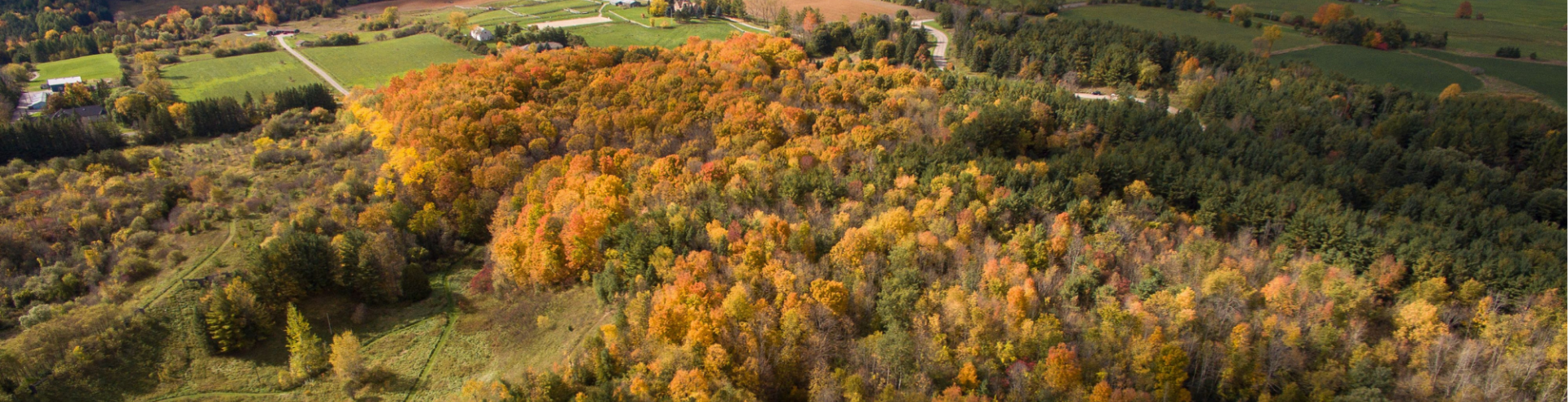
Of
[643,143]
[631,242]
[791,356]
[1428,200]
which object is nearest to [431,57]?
[643,143]

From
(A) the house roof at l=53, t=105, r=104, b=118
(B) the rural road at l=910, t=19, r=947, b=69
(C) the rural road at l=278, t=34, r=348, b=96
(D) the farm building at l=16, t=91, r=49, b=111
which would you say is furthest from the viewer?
(C) the rural road at l=278, t=34, r=348, b=96

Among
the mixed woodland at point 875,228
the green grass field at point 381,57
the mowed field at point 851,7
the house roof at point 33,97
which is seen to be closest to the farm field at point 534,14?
the green grass field at point 381,57

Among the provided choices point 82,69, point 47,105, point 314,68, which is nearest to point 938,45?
point 314,68

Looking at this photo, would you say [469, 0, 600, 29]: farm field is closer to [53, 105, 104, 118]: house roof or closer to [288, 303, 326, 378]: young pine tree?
[53, 105, 104, 118]: house roof

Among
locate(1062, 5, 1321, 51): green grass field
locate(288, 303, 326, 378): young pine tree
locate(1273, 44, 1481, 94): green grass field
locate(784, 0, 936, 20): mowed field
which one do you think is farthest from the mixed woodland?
locate(784, 0, 936, 20): mowed field

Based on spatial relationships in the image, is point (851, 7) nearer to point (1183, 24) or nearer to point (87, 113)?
point (1183, 24)

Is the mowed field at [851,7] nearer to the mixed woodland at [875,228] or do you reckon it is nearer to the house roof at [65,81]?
the mixed woodland at [875,228]
